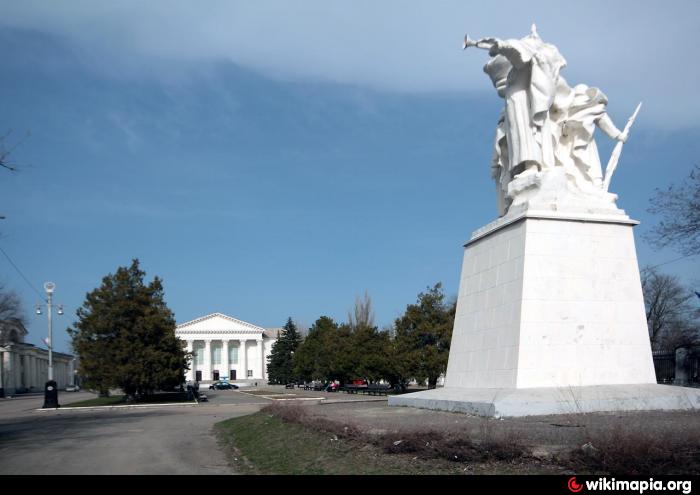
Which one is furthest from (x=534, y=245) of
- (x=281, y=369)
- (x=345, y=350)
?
(x=281, y=369)

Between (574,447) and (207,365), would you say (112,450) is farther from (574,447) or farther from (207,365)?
(207,365)

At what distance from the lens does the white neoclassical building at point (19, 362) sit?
76.2m

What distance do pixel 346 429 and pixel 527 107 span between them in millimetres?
9548

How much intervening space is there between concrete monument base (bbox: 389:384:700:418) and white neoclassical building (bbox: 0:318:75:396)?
60891mm

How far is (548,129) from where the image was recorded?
1622 cm

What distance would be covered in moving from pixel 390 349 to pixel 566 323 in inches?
977

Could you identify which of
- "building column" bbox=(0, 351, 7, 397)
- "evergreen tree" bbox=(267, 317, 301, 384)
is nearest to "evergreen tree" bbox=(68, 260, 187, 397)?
"building column" bbox=(0, 351, 7, 397)

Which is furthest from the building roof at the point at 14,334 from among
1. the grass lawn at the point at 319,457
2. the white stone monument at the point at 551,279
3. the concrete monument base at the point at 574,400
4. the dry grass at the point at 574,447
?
→ the dry grass at the point at 574,447

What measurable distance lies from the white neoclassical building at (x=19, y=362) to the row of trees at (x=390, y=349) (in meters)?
29.8

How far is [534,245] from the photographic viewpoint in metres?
14.6

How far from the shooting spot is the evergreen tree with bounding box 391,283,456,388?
3628 centimetres
